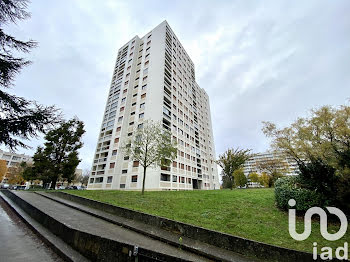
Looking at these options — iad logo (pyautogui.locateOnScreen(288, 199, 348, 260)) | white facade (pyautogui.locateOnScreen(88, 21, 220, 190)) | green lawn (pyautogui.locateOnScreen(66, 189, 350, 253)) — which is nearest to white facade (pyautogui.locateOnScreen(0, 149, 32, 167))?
white facade (pyautogui.locateOnScreen(88, 21, 220, 190))

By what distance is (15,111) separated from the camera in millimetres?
7535

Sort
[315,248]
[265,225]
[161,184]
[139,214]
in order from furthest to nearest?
[161,184] → [139,214] → [265,225] → [315,248]

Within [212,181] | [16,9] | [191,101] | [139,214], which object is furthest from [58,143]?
[212,181]

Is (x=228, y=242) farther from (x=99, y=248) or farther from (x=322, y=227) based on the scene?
(x=322, y=227)

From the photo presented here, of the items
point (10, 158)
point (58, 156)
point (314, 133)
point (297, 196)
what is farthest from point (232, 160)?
point (10, 158)

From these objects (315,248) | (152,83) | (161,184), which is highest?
(152,83)

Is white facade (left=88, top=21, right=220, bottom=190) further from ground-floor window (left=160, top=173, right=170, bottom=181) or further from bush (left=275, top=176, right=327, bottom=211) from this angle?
bush (left=275, top=176, right=327, bottom=211)

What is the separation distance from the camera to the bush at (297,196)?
666cm

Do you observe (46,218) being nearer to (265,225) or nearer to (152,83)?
(265,225)

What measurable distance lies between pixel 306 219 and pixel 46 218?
A: 1098cm

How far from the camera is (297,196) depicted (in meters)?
7.15

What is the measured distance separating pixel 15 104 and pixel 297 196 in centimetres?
1413

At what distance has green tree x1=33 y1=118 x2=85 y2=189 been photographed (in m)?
24.8

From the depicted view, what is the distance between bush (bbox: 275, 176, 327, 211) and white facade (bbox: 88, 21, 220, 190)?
17.6 m
